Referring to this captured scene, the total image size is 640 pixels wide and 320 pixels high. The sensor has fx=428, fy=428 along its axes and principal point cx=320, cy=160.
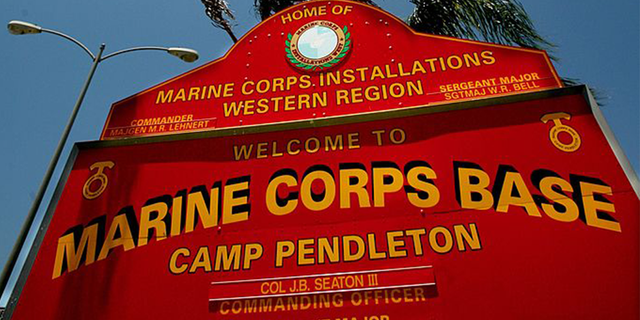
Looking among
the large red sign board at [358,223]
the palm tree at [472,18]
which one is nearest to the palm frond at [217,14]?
the palm tree at [472,18]

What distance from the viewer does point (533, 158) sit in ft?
14.2

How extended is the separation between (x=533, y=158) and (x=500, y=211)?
0.69m

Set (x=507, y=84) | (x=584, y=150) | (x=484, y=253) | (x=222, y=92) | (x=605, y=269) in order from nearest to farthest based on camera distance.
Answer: (x=605, y=269) < (x=484, y=253) < (x=584, y=150) < (x=507, y=84) < (x=222, y=92)

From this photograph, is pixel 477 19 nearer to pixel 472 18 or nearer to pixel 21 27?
pixel 472 18

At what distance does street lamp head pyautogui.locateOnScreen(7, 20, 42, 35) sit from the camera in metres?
6.34

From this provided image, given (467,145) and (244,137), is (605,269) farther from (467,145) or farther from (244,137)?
(244,137)

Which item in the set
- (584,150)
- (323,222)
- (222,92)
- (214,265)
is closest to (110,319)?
(214,265)

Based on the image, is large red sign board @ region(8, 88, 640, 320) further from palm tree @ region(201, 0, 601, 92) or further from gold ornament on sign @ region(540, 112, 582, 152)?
palm tree @ region(201, 0, 601, 92)

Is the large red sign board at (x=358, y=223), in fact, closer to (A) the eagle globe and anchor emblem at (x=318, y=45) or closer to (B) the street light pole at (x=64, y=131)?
(B) the street light pole at (x=64, y=131)

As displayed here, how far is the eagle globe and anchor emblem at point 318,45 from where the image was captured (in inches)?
232

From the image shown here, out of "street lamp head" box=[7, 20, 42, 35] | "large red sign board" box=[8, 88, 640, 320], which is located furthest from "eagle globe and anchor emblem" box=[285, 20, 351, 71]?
"street lamp head" box=[7, 20, 42, 35]

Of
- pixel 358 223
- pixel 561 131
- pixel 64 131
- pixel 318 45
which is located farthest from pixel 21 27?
pixel 561 131

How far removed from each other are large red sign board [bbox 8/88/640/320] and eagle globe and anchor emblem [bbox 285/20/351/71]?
1298 mm

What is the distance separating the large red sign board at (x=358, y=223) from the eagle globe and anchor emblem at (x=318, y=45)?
1298 mm
